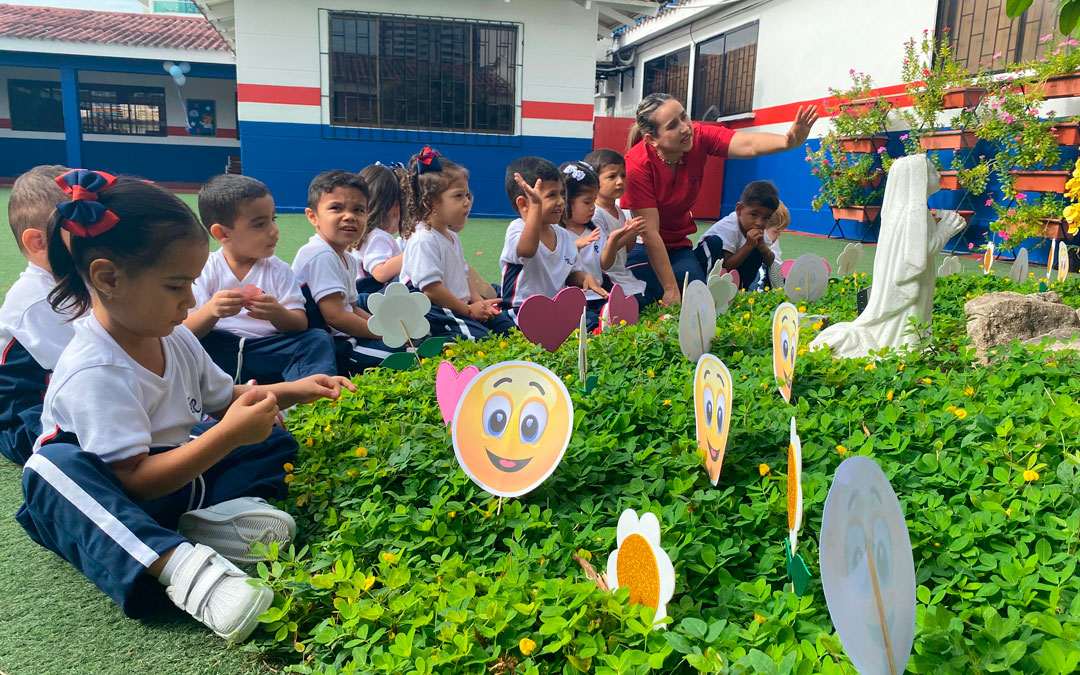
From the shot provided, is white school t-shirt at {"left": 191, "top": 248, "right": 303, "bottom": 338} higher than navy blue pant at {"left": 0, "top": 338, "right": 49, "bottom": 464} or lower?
higher

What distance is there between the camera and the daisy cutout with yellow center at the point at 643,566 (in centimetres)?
111

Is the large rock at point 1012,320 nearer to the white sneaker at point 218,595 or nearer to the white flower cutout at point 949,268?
the white flower cutout at point 949,268

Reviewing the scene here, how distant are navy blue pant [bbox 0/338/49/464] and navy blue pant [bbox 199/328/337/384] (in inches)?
25.8

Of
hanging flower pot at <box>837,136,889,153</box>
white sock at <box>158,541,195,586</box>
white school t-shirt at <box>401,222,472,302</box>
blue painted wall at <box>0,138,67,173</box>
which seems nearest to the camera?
white sock at <box>158,541,195,586</box>

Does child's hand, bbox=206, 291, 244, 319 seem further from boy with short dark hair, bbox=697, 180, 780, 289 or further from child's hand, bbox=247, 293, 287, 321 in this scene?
boy with short dark hair, bbox=697, 180, 780, 289

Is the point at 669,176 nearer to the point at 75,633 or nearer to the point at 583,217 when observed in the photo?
the point at 583,217

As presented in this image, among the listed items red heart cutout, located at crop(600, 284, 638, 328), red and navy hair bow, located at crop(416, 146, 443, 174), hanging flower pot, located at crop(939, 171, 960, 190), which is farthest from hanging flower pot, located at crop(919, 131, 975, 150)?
red and navy hair bow, located at crop(416, 146, 443, 174)

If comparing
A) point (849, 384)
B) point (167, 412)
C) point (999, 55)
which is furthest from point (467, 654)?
point (999, 55)

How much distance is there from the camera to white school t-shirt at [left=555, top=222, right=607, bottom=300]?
3.89 metres

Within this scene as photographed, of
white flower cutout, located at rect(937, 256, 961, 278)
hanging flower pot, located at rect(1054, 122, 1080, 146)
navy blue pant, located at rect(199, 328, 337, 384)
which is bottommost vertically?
navy blue pant, located at rect(199, 328, 337, 384)

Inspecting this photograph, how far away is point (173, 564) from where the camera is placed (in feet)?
4.63

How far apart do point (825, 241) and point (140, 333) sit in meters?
9.03

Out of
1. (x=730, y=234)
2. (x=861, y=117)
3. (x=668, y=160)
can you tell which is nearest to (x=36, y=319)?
(x=668, y=160)

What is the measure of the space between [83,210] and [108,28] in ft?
59.2
